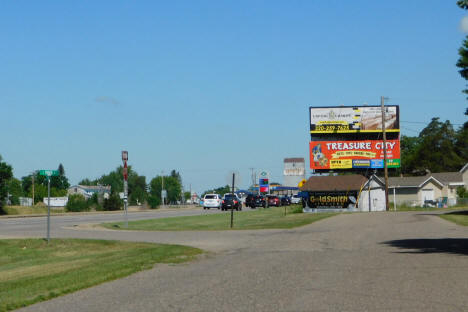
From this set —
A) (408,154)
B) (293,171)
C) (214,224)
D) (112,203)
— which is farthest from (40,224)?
(408,154)

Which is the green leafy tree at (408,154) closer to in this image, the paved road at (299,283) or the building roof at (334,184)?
the building roof at (334,184)

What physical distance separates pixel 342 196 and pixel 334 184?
2.68 meters

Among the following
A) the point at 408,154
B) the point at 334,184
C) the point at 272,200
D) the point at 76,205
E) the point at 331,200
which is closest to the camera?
the point at 331,200

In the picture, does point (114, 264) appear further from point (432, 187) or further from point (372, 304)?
point (432, 187)

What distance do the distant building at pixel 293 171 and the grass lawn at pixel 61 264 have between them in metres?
119

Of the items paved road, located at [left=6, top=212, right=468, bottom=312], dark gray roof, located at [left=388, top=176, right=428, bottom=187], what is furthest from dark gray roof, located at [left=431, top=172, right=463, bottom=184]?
paved road, located at [left=6, top=212, right=468, bottom=312]

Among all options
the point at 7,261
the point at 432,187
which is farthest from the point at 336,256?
the point at 432,187

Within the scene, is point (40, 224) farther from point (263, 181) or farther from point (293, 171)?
point (293, 171)

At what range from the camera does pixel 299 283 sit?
12.0 meters

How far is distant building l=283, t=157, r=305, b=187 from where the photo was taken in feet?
477

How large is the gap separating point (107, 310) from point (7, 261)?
13510 mm

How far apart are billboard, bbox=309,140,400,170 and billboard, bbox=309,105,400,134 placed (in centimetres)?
166

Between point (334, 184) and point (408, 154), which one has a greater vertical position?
point (408, 154)

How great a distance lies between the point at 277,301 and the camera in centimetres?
1002
